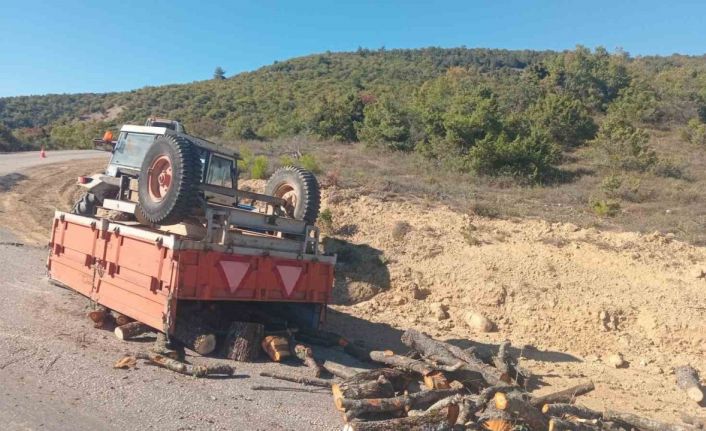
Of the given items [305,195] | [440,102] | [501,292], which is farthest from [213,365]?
[440,102]

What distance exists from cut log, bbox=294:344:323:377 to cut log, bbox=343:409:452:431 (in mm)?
1702

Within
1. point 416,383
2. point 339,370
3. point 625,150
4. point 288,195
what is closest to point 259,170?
point 288,195

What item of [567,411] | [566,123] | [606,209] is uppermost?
[566,123]

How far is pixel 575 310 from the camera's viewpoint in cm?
988

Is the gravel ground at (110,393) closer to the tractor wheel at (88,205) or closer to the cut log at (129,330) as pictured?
the cut log at (129,330)

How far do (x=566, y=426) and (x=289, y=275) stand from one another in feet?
12.7

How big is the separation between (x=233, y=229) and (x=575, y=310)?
626 centimetres

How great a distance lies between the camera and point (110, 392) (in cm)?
518

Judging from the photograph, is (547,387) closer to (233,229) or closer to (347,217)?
(233,229)

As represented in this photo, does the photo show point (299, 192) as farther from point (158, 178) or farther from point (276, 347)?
point (276, 347)

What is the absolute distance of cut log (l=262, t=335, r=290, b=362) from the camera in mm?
6742

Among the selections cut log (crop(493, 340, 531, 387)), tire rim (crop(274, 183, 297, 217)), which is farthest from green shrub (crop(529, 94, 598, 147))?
cut log (crop(493, 340, 531, 387))

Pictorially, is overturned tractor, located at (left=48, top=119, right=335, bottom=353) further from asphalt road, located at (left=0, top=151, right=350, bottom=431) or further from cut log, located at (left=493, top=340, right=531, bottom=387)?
cut log, located at (left=493, top=340, right=531, bottom=387)

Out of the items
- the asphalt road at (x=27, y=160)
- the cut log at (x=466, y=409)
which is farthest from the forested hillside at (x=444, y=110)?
the cut log at (x=466, y=409)
